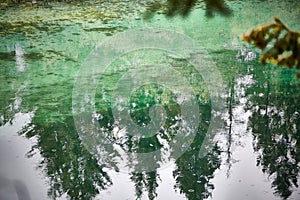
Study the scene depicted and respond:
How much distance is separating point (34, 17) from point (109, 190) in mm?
4345

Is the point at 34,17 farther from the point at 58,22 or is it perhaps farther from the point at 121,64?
the point at 121,64

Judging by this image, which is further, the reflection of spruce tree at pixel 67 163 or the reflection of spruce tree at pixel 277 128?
the reflection of spruce tree at pixel 277 128

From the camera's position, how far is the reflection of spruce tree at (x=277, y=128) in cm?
323

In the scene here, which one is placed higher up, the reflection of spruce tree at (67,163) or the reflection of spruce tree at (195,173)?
the reflection of spruce tree at (195,173)

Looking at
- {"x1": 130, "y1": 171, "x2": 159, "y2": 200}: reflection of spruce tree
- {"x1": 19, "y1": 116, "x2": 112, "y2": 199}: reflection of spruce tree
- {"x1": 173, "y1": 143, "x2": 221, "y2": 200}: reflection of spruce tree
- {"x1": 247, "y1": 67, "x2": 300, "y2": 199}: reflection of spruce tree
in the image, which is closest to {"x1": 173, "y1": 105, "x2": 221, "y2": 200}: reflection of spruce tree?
{"x1": 173, "y1": 143, "x2": 221, "y2": 200}: reflection of spruce tree

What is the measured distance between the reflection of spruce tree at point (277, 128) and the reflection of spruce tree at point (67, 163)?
1.14m

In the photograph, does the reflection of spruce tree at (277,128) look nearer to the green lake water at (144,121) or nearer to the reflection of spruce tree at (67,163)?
the green lake water at (144,121)

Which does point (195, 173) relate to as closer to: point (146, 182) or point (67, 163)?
point (146, 182)

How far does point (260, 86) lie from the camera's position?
462cm

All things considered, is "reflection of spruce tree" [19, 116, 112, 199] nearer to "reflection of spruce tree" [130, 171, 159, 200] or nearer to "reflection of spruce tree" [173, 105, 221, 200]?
"reflection of spruce tree" [130, 171, 159, 200]

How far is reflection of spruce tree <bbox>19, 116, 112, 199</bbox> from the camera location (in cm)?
312

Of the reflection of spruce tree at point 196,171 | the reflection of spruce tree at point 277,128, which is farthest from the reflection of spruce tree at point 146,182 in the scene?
the reflection of spruce tree at point 277,128

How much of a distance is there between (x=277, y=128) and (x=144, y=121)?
42.2 inches

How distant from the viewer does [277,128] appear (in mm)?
3857
